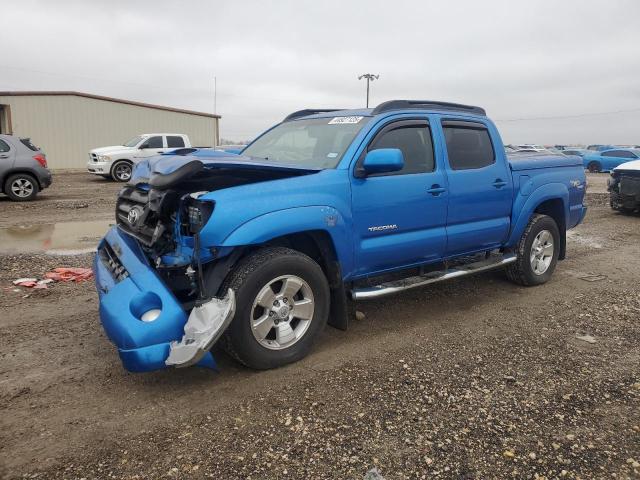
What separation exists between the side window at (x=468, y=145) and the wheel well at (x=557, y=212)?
1.30 metres

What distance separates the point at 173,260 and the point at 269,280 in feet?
2.25

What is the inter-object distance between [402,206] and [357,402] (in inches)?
67.2

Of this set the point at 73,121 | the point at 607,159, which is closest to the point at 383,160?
the point at 73,121

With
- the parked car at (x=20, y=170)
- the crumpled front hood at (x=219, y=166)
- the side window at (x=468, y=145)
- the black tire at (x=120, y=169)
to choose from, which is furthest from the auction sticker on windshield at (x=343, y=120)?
the black tire at (x=120, y=169)

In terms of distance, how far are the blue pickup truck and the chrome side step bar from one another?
19 mm

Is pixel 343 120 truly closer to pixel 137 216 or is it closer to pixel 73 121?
pixel 137 216

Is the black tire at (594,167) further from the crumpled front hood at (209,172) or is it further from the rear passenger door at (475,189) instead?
the crumpled front hood at (209,172)

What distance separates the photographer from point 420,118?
4508 millimetres

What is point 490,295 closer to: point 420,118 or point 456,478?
point 420,118

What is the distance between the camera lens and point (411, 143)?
14.5 ft

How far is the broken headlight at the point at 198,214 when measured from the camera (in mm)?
3205

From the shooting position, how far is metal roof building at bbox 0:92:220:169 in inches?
968

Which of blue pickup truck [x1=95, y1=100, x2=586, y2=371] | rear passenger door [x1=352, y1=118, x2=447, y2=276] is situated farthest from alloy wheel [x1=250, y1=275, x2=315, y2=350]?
rear passenger door [x1=352, y1=118, x2=447, y2=276]

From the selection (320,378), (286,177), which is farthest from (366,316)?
(286,177)
